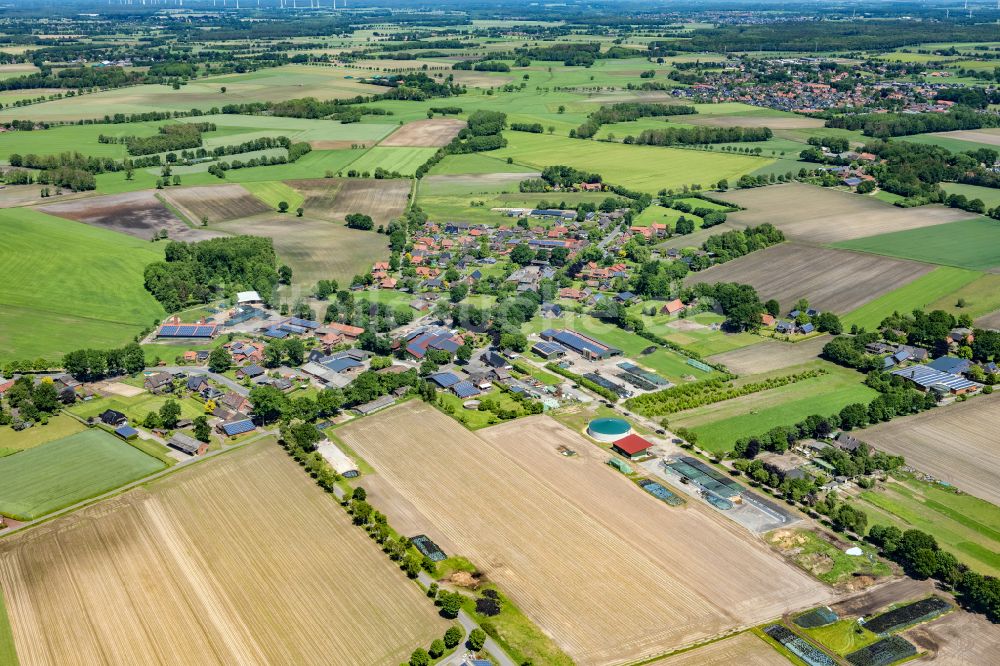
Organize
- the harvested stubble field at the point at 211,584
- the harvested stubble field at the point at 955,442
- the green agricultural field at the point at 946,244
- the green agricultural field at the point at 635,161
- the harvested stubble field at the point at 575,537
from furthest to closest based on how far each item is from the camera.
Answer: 1. the green agricultural field at the point at 635,161
2. the green agricultural field at the point at 946,244
3. the harvested stubble field at the point at 955,442
4. the harvested stubble field at the point at 575,537
5. the harvested stubble field at the point at 211,584

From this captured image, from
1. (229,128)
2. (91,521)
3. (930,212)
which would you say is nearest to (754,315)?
(930,212)

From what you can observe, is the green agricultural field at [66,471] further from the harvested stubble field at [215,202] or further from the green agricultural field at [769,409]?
the harvested stubble field at [215,202]

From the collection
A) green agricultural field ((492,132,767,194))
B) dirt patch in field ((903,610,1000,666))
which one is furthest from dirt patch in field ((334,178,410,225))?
dirt patch in field ((903,610,1000,666))

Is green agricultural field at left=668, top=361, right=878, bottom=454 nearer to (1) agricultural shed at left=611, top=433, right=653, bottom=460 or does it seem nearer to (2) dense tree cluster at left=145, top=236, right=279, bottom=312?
(1) agricultural shed at left=611, top=433, right=653, bottom=460

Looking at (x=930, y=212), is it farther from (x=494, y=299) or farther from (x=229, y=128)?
(x=229, y=128)

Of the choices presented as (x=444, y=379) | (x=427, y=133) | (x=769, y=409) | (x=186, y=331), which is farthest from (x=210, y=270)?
(x=427, y=133)

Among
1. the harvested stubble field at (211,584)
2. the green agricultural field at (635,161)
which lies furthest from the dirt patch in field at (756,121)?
the harvested stubble field at (211,584)
